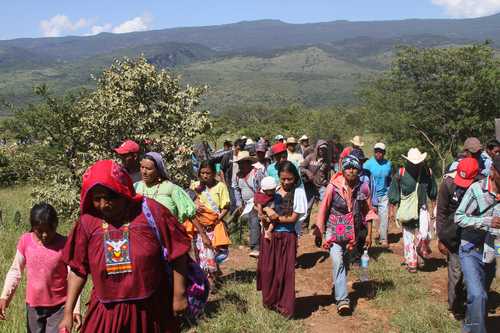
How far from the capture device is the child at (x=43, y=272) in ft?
12.6

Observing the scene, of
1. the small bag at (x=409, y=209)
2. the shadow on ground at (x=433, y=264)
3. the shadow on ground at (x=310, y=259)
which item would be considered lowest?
the shadow on ground at (x=310, y=259)

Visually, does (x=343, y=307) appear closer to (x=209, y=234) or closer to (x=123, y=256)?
(x=209, y=234)

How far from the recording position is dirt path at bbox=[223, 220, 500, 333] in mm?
5527

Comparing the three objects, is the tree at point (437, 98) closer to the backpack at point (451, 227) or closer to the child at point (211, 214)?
the child at point (211, 214)

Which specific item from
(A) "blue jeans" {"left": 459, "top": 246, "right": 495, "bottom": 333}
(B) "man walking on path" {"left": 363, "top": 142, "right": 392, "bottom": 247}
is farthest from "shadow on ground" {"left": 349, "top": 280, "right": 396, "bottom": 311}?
(B) "man walking on path" {"left": 363, "top": 142, "right": 392, "bottom": 247}

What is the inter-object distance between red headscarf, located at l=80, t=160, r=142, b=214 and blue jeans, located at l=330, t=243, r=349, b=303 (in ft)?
10.6

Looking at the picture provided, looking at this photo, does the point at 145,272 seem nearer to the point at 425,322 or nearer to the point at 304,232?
the point at 425,322

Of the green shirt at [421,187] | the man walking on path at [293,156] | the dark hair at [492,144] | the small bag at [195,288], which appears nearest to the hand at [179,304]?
the small bag at [195,288]

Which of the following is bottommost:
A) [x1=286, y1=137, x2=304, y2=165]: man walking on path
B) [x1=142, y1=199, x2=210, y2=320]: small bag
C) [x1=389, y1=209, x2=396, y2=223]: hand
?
[x1=389, y1=209, x2=396, y2=223]: hand

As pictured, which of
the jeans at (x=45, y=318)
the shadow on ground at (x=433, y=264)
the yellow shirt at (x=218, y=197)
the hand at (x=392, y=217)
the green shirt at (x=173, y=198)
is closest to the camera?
the jeans at (x=45, y=318)

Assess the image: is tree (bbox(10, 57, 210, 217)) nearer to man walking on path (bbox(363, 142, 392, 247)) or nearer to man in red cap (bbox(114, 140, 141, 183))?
man walking on path (bbox(363, 142, 392, 247))

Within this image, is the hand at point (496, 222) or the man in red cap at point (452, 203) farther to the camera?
the man in red cap at point (452, 203)

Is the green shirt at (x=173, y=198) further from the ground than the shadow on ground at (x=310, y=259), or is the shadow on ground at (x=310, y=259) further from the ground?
the green shirt at (x=173, y=198)

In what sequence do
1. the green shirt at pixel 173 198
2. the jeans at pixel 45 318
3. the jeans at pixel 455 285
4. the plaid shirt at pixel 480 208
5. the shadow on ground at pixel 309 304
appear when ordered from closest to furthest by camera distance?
1. the jeans at pixel 45 318
2. the plaid shirt at pixel 480 208
3. the green shirt at pixel 173 198
4. the jeans at pixel 455 285
5. the shadow on ground at pixel 309 304
